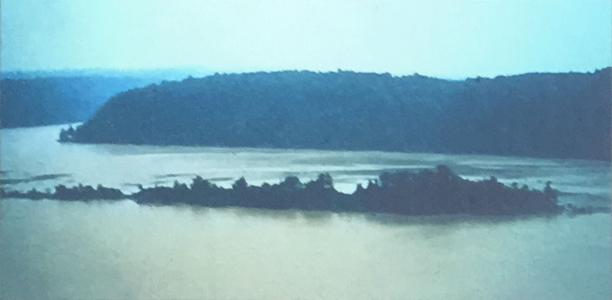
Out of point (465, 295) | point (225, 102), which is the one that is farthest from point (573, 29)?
point (225, 102)

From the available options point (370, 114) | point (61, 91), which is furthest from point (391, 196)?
point (61, 91)

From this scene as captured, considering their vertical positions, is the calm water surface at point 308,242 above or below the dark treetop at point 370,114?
below

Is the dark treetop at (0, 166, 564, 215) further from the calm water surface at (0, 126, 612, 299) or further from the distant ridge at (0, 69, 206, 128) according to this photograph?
the distant ridge at (0, 69, 206, 128)

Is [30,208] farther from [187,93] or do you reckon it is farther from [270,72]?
[270,72]

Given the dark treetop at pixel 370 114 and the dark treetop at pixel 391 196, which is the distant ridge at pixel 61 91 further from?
the dark treetop at pixel 391 196

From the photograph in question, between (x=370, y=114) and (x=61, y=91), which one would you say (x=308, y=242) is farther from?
(x=61, y=91)

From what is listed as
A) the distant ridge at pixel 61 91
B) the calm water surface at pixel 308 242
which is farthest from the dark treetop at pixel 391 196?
the distant ridge at pixel 61 91
